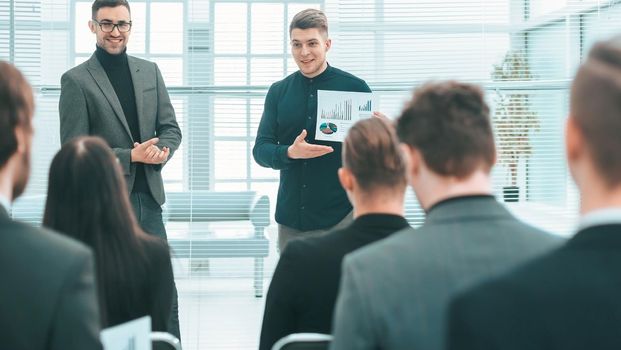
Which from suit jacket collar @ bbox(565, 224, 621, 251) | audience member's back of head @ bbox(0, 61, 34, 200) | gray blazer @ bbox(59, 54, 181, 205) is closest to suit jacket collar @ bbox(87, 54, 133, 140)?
gray blazer @ bbox(59, 54, 181, 205)

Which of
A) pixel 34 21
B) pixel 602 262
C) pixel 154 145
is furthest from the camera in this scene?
pixel 34 21

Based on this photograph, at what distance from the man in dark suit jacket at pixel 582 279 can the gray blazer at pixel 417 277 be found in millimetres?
104

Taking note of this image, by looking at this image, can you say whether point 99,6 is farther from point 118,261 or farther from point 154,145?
point 118,261

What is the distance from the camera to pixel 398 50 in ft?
14.5

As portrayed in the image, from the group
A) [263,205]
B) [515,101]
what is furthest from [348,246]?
[515,101]

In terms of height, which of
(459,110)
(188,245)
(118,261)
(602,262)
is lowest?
(188,245)

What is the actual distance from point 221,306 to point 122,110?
4.87 ft

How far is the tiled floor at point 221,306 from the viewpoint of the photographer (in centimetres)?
438

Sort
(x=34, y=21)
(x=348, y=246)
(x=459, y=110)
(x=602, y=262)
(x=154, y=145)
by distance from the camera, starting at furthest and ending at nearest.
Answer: (x=34, y=21)
(x=154, y=145)
(x=348, y=246)
(x=459, y=110)
(x=602, y=262)

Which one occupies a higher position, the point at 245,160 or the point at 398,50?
the point at 398,50

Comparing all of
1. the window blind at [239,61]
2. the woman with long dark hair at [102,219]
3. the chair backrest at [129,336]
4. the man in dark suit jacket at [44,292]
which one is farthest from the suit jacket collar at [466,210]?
the window blind at [239,61]

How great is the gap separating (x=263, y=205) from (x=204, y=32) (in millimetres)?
1149

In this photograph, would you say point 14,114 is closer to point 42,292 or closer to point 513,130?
point 42,292

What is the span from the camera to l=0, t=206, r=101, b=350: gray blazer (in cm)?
131
